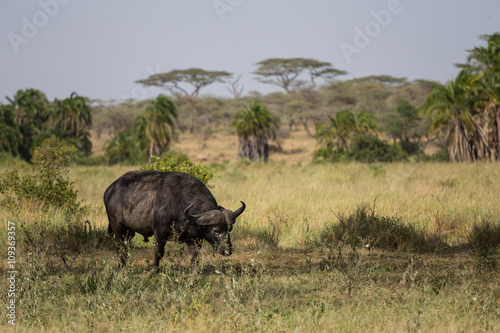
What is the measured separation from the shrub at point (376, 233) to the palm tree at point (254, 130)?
26182 millimetres

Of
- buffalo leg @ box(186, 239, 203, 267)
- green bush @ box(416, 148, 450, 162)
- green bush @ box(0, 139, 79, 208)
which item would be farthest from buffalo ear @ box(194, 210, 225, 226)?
green bush @ box(416, 148, 450, 162)

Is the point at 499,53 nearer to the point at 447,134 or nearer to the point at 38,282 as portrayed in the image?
the point at 447,134

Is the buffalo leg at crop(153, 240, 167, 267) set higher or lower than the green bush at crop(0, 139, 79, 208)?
lower

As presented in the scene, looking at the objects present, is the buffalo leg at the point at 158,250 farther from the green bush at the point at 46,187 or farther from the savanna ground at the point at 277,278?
the green bush at the point at 46,187

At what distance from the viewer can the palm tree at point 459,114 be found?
24328 millimetres

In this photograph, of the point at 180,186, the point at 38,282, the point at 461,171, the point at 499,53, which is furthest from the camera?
the point at 499,53

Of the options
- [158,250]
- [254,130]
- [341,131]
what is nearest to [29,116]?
[254,130]

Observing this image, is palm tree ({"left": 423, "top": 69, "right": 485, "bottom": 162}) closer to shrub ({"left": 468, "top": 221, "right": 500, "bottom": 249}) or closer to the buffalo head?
shrub ({"left": 468, "top": 221, "right": 500, "bottom": 249})

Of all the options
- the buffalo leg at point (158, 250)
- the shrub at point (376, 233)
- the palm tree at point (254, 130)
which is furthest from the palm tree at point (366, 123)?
the buffalo leg at point (158, 250)

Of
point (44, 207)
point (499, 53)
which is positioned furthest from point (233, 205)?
point (499, 53)

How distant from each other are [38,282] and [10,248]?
7.37 ft

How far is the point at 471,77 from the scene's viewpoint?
24062 mm

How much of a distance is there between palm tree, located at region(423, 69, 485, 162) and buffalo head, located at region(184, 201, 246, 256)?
20.7m

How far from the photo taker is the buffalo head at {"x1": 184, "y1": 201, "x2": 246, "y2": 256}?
20.3 ft
